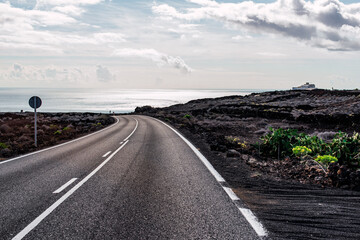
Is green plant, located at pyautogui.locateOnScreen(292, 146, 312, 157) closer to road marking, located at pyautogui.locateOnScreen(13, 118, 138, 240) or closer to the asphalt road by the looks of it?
the asphalt road

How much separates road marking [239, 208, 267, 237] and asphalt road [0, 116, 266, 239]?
1 cm

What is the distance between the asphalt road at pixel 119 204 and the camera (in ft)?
12.3

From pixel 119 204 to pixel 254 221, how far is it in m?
2.48

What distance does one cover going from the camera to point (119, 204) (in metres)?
4.86

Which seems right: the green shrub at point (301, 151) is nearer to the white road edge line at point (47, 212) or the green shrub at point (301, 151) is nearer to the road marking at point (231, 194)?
the road marking at point (231, 194)

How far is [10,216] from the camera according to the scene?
4387 mm

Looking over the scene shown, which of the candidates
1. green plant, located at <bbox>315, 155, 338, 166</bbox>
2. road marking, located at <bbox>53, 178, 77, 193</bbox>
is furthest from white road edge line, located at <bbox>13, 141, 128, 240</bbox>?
green plant, located at <bbox>315, 155, 338, 166</bbox>

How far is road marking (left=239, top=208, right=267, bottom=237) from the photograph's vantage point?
11.8ft

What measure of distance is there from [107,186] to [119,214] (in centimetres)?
188

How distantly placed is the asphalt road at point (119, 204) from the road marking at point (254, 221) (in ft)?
0.05

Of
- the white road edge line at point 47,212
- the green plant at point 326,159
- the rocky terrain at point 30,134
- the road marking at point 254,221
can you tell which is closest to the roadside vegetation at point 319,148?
the green plant at point 326,159

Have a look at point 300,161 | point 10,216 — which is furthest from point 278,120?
point 10,216

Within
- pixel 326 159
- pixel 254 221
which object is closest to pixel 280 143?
pixel 326 159

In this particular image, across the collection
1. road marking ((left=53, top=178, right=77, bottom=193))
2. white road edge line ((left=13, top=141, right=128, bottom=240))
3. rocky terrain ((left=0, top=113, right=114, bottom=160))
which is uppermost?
white road edge line ((left=13, top=141, right=128, bottom=240))
